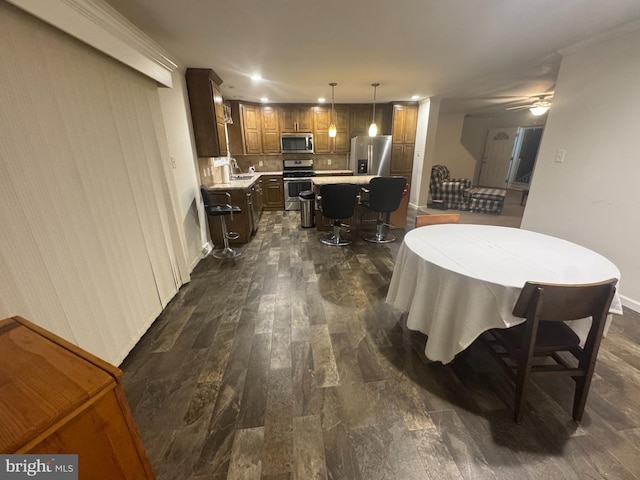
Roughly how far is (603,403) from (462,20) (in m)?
2.83

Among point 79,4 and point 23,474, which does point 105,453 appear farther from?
point 79,4

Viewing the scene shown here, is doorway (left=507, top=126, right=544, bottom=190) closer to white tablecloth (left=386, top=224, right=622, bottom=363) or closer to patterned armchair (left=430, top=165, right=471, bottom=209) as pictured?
patterned armchair (left=430, top=165, right=471, bottom=209)

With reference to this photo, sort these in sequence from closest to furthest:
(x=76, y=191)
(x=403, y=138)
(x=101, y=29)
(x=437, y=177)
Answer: (x=76, y=191) < (x=101, y=29) < (x=403, y=138) < (x=437, y=177)

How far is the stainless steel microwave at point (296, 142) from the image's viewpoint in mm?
5871

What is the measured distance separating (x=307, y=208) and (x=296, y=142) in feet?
7.00

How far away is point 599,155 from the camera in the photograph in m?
2.43

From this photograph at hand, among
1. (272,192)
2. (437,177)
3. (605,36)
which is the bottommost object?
(272,192)

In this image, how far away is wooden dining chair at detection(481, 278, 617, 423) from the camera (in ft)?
3.84

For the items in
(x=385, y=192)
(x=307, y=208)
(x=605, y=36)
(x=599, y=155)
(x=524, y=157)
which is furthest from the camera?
(x=524, y=157)

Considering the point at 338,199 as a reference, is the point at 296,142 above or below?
above

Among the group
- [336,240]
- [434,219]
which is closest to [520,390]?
[434,219]

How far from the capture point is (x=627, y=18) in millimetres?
2043

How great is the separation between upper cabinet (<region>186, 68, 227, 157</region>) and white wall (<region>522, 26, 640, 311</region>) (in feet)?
13.3

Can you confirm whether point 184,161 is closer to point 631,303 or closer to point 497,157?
point 631,303
